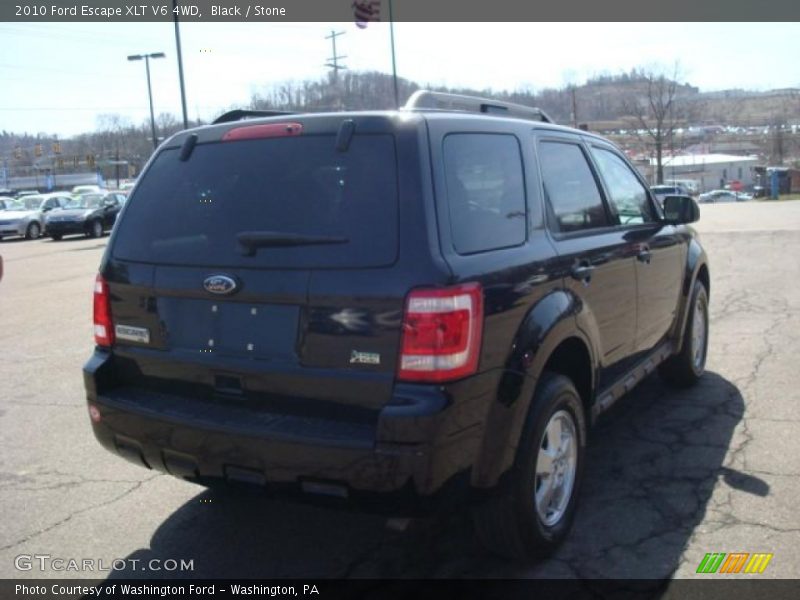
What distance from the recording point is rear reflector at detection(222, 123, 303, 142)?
3133 mm

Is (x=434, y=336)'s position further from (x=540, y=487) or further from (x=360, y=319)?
(x=540, y=487)

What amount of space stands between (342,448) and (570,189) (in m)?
2.05

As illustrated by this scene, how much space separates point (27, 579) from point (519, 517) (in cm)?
219

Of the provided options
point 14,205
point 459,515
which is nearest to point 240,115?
point 459,515

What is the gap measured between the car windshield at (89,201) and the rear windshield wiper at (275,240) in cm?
2626

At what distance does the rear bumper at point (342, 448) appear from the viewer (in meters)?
2.67

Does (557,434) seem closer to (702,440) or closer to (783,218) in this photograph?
(702,440)

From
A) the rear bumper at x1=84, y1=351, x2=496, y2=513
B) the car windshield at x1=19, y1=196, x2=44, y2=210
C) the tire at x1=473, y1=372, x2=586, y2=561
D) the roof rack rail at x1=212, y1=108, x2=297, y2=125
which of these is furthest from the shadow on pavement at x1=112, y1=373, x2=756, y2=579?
the car windshield at x1=19, y1=196, x2=44, y2=210

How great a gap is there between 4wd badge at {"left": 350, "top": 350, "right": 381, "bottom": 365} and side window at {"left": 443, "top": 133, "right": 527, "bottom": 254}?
0.52 meters

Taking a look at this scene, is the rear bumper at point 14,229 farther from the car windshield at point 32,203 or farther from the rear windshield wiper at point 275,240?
the rear windshield wiper at point 275,240

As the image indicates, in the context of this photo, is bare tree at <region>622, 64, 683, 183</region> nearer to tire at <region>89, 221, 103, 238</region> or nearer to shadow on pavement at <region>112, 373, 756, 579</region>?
tire at <region>89, 221, 103, 238</region>

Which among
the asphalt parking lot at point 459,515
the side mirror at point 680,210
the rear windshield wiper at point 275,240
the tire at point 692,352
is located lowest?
the asphalt parking lot at point 459,515

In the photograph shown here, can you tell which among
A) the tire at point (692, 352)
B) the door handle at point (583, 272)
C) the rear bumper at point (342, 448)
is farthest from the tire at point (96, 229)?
the door handle at point (583, 272)

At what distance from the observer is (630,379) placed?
4527mm
